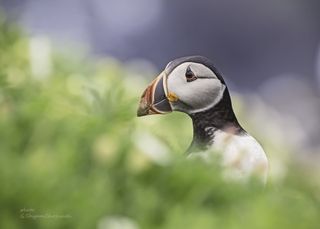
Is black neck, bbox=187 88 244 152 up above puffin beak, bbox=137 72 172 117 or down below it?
below

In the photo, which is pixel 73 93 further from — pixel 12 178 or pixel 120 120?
pixel 12 178

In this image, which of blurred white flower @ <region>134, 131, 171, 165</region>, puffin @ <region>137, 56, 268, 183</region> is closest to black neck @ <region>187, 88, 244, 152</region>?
puffin @ <region>137, 56, 268, 183</region>

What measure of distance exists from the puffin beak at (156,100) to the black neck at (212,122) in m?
0.06

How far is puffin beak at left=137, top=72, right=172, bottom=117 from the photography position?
1491 millimetres

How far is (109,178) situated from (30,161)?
0.38 feet

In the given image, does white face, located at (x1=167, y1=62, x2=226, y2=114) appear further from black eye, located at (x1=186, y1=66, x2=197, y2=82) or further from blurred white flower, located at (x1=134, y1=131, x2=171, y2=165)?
blurred white flower, located at (x1=134, y1=131, x2=171, y2=165)

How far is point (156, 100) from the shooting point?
1500 mm

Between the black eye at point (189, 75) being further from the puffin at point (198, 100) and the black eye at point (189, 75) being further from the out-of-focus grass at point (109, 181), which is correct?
the out-of-focus grass at point (109, 181)

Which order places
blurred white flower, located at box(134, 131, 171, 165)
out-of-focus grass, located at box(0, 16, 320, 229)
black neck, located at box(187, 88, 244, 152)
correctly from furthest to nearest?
black neck, located at box(187, 88, 244, 152) < blurred white flower, located at box(134, 131, 171, 165) < out-of-focus grass, located at box(0, 16, 320, 229)

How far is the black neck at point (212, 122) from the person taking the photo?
4.86 ft

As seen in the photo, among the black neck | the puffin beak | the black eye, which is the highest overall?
the black eye

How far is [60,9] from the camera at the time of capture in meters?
5.45

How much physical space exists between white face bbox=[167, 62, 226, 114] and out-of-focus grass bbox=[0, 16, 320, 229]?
0.09 m

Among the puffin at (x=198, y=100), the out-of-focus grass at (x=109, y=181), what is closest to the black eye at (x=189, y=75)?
the puffin at (x=198, y=100)
